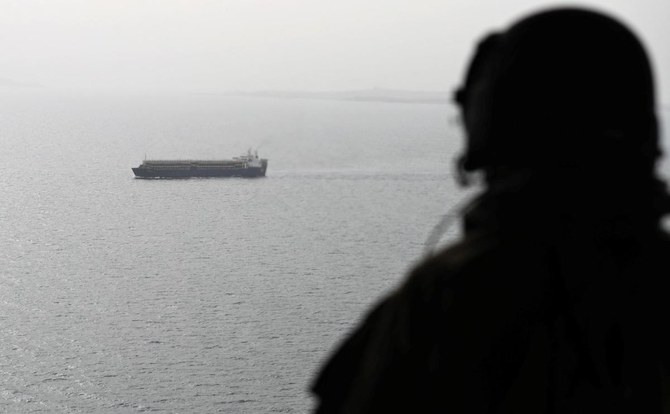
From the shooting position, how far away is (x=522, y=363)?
1514 millimetres

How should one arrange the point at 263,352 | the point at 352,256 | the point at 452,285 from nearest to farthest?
1. the point at 452,285
2. the point at 263,352
3. the point at 352,256

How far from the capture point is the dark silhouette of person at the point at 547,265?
58.4 inches

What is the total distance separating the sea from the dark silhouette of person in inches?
1595

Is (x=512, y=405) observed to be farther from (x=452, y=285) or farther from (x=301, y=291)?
(x=301, y=291)

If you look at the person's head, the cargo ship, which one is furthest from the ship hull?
the person's head

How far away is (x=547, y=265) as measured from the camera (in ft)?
4.89

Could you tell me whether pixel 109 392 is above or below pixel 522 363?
below

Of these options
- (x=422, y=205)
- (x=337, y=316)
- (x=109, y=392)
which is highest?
(x=422, y=205)

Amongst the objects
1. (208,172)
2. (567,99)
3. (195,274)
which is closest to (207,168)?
(208,172)

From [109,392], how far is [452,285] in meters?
59.4

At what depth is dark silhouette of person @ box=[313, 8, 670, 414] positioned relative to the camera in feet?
4.87

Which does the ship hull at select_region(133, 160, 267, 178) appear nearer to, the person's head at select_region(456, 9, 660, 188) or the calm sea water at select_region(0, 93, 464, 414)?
the calm sea water at select_region(0, 93, 464, 414)

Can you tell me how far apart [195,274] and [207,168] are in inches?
1827

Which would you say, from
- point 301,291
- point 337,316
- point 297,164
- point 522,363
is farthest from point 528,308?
point 297,164
